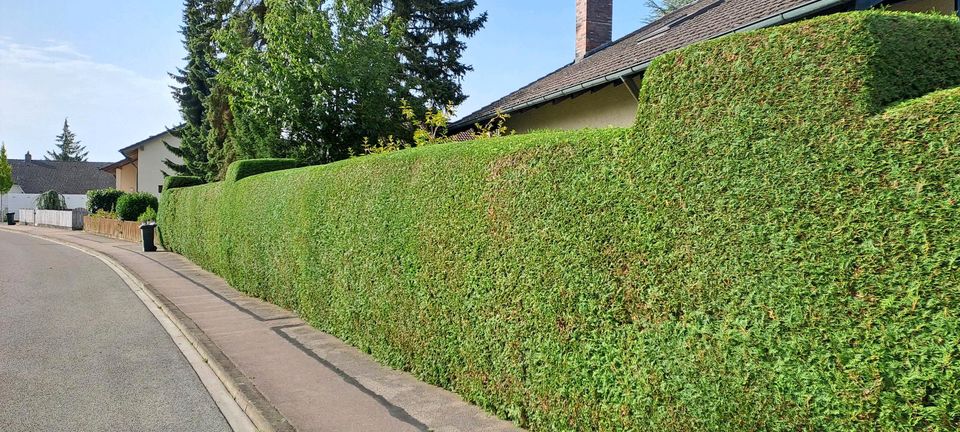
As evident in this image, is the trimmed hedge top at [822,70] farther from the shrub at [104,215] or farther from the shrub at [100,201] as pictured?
the shrub at [100,201]

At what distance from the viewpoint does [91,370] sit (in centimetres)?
716

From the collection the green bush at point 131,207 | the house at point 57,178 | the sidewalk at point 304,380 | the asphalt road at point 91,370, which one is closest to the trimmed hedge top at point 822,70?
the sidewalk at point 304,380

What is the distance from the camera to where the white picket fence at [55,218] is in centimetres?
4091

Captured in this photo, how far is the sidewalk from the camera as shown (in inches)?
208

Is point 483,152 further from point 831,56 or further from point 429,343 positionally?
point 831,56

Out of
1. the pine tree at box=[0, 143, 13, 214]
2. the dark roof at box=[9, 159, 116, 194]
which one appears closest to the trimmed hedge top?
the pine tree at box=[0, 143, 13, 214]

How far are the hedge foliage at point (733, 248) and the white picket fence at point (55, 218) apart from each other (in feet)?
142

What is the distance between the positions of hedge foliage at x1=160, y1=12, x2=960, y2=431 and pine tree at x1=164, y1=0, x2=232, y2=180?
87.5 feet

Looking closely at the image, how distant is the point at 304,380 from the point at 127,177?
59.1 metres

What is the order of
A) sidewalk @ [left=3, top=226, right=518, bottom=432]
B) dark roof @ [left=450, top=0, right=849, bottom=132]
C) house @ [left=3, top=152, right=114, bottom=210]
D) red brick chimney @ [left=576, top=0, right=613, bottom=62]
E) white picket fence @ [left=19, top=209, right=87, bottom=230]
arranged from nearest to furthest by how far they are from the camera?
1. sidewalk @ [left=3, top=226, right=518, bottom=432]
2. dark roof @ [left=450, top=0, right=849, bottom=132]
3. red brick chimney @ [left=576, top=0, right=613, bottom=62]
4. white picket fence @ [left=19, top=209, right=87, bottom=230]
5. house @ [left=3, top=152, right=114, bottom=210]

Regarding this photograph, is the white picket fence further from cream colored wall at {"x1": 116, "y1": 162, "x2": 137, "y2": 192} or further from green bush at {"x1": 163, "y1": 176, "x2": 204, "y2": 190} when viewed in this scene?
green bush at {"x1": 163, "y1": 176, "x2": 204, "y2": 190}

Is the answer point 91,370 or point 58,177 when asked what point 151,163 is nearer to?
point 58,177

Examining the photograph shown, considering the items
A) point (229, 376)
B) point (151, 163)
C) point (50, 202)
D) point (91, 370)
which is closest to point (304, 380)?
point (229, 376)

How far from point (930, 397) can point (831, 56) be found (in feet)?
4.96
